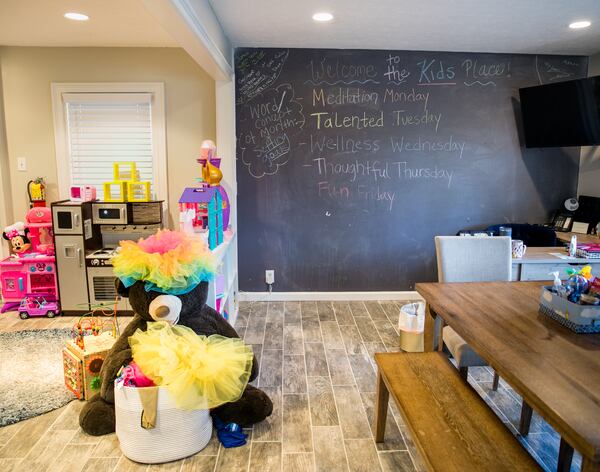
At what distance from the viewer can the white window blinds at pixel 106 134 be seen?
3924mm

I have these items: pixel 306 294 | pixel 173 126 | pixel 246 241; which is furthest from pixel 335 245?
pixel 173 126

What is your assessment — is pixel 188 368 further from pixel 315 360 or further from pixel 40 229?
pixel 40 229

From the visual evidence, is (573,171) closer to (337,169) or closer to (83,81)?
(337,169)

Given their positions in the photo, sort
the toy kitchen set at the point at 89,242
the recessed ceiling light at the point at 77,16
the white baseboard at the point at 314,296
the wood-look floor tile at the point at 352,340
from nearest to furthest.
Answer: the recessed ceiling light at the point at 77,16 < the wood-look floor tile at the point at 352,340 < the toy kitchen set at the point at 89,242 < the white baseboard at the point at 314,296

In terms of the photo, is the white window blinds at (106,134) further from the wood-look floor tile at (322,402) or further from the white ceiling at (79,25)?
the wood-look floor tile at (322,402)

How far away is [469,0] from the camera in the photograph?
2.68 metres

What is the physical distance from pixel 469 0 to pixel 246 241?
2.55 m

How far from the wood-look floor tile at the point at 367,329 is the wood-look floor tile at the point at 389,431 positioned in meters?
0.84

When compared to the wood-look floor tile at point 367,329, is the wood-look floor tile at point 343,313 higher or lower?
higher

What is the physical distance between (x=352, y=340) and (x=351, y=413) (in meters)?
0.97

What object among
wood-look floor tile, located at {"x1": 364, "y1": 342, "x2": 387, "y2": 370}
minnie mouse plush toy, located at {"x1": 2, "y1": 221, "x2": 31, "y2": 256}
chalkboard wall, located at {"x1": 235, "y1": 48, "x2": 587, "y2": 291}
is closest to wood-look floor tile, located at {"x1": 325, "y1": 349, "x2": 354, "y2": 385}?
wood-look floor tile, located at {"x1": 364, "y1": 342, "x2": 387, "y2": 370}

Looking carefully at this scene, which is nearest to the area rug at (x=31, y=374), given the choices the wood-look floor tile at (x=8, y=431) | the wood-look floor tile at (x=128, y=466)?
the wood-look floor tile at (x=8, y=431)

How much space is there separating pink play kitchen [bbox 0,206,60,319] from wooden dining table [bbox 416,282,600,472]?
122 inches

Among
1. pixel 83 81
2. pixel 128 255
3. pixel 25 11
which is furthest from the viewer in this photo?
pixel 83 81
